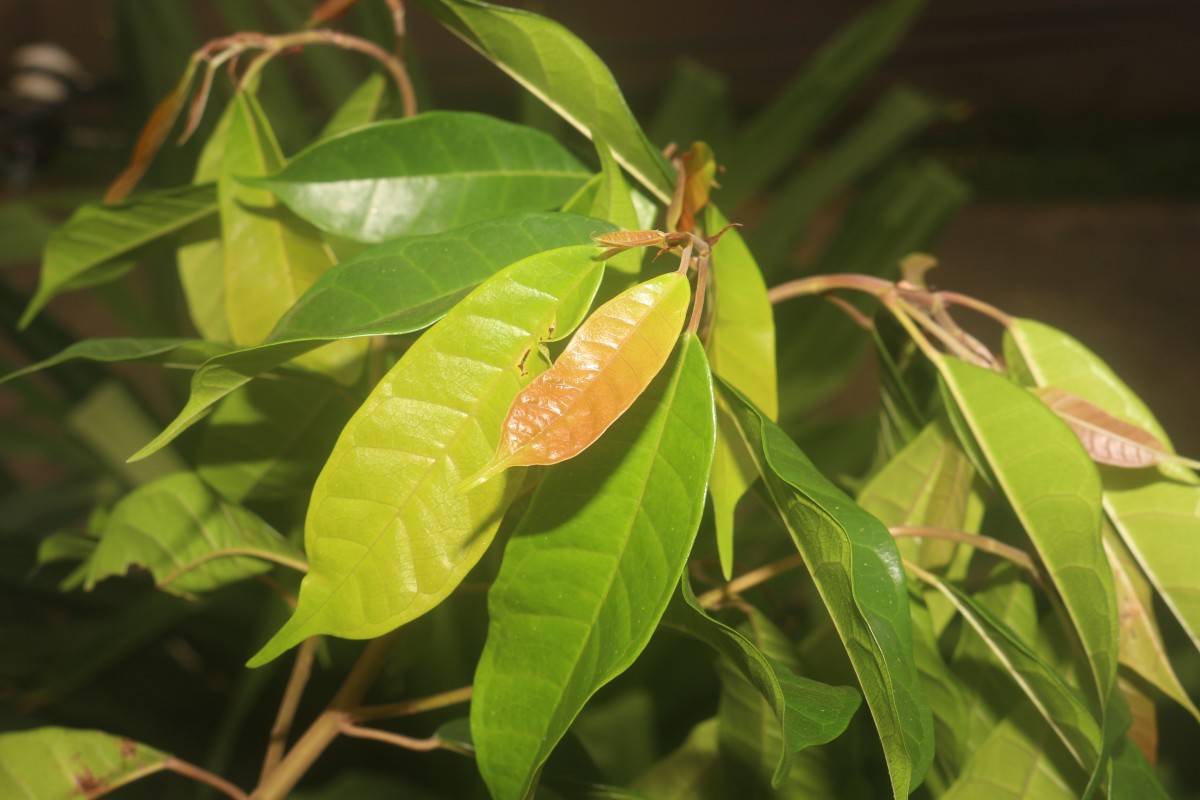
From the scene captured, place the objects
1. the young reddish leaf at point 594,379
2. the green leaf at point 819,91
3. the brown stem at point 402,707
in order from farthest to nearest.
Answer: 1. the green leaf at point 819,91
2. the brown stem at point 402,707
3. the young reddish leaf at point 594,379

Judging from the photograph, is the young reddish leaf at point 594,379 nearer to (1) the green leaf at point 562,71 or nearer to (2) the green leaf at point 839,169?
(1) the green leaf at point 562,71

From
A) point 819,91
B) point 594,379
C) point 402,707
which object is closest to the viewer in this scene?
point 594,379

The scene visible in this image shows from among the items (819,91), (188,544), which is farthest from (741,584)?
(819,91)

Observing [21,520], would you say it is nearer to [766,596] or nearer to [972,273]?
[766,596]

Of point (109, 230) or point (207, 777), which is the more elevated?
point (109, 230)

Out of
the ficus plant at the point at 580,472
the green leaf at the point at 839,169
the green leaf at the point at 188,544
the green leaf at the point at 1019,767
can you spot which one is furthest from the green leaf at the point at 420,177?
the green leaf at the point at 839,169

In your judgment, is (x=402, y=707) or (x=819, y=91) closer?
(x=402, y=707)

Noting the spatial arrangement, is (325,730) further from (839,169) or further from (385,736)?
(839,169)

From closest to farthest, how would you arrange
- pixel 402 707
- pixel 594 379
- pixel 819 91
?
pixel 594 379 → pixel 402 707 → pixel 819 91
